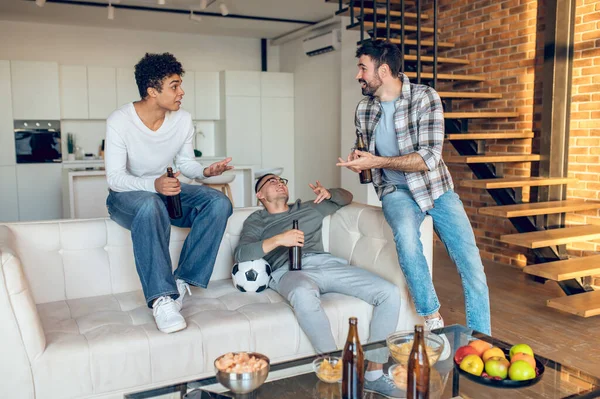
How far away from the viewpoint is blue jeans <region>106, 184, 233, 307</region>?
97.7 inches

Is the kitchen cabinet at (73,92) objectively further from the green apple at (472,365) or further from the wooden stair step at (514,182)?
the green apple at (472,365)

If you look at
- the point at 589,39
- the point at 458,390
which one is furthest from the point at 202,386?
the point at 589,39

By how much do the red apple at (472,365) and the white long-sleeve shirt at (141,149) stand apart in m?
1.63

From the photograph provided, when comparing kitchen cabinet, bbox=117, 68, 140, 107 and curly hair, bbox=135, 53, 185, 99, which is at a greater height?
kitchen cabinet, bbox=117, 68, 140, 107

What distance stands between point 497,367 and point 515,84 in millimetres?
3882

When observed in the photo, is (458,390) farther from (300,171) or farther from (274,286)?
(300,171)

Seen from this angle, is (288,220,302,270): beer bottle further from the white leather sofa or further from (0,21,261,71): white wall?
(0,21,261,71): white wall

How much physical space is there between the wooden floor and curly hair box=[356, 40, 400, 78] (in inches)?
63.2

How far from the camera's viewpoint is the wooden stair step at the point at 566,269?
365 cm

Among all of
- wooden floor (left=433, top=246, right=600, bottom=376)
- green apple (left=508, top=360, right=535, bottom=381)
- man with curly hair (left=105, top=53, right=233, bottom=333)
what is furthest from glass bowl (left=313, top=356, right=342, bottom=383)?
wooden floor (left=433, top=246, right=600, bottom=376)

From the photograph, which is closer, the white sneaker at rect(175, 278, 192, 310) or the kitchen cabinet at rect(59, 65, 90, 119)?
the white sneaker at rect(175, 278, 192, 310)

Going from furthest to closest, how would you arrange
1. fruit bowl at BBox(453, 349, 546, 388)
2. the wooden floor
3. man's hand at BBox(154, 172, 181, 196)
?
the wooden floor < man's hand at BBox(154, 172, 181, 196) < fruit bowl at BBox(453, 349, 546, 388)

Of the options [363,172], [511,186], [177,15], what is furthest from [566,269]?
[177,15]

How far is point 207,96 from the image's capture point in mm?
8375
